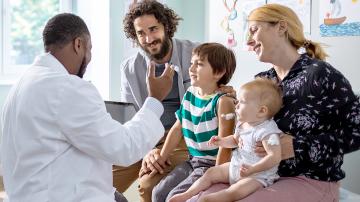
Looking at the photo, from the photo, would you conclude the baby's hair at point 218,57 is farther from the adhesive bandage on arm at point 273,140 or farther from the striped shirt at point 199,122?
the adhesive bandage on arm at point 273,140

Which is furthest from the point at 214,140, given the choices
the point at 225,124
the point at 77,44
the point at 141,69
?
the point at 141,69

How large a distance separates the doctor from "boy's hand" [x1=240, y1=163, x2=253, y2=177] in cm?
31

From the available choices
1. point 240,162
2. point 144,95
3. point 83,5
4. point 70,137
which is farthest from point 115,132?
point 83,5

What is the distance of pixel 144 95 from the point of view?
2490 mm

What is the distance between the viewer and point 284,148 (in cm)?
157

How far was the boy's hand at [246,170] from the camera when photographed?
5.06 ft

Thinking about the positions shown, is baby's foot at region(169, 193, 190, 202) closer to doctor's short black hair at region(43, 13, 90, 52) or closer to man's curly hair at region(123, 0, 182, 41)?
doctor's short black hair at region(43, 13, 90, 52)

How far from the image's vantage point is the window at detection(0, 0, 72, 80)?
3.60 meters

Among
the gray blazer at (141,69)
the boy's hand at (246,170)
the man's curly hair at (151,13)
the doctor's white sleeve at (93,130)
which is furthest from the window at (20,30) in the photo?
the boy's hand at (246,170)

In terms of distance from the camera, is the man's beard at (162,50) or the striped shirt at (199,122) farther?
the man's beard at (162,50)

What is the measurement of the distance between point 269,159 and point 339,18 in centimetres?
83

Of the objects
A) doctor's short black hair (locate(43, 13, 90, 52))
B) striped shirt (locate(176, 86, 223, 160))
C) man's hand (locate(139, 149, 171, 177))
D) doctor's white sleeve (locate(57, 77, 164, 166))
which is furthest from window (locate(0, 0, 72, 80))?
doctor's white sleeve (locate(57, 77, 164, 166))

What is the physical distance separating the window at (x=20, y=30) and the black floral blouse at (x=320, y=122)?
8.45ft

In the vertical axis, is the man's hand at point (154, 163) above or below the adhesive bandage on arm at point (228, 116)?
below
